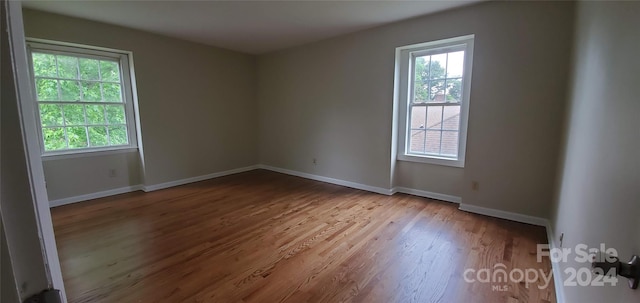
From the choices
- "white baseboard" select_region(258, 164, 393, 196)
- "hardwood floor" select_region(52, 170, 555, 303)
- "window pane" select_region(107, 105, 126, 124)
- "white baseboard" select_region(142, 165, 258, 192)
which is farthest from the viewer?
"white baseboard" select_region(142, 165, 258, 192)

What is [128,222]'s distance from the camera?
116 inches

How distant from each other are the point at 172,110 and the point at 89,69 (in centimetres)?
111

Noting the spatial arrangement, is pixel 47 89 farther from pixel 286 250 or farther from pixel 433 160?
pixel 433 160

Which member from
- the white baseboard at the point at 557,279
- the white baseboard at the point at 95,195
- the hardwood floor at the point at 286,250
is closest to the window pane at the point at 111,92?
the white baseboard at the point at 95,195

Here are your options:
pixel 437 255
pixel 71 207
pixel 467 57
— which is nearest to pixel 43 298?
pixel 437 255

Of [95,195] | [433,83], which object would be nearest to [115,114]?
[95,195]

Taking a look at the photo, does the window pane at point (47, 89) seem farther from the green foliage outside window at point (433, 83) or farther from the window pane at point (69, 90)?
the green foliage outside window at point (433, 83)

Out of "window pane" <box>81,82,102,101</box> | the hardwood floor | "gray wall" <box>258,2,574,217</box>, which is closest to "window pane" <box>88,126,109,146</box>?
"window pane" <box>81,82,102,101</box>

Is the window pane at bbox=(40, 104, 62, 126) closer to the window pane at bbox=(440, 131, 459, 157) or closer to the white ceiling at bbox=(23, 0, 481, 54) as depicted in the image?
the white ceiling at bbox=(23, 0, 481, 54)

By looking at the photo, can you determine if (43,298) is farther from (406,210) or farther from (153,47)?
(153,47)

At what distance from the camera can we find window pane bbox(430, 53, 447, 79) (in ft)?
11.3

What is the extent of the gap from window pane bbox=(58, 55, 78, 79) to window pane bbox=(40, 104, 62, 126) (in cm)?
41

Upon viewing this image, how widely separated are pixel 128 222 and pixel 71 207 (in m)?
1.12

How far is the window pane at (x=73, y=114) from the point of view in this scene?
3.50m
